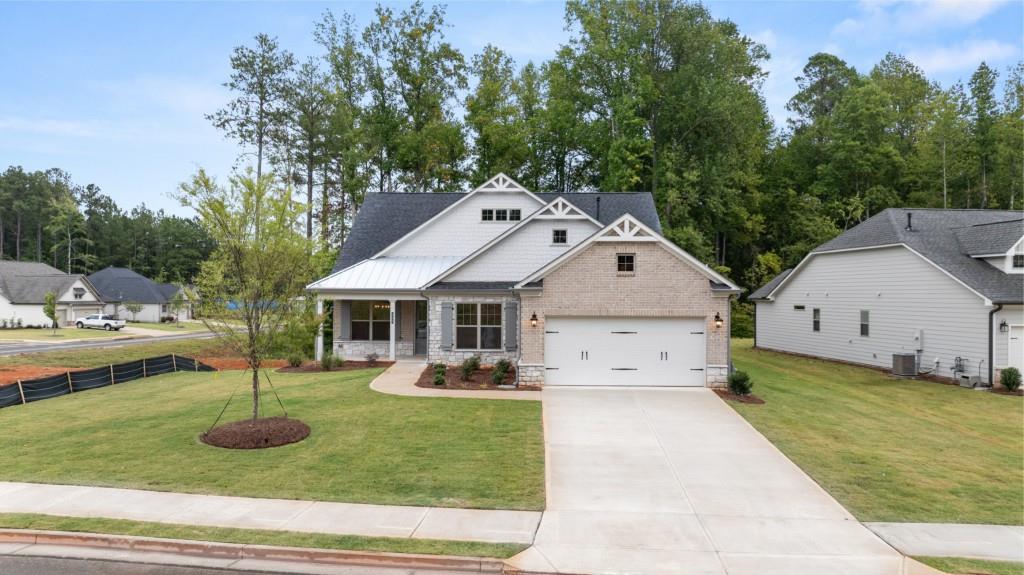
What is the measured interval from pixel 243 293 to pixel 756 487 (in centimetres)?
981

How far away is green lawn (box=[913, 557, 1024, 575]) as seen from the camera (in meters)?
5.90

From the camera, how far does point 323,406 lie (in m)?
13.1

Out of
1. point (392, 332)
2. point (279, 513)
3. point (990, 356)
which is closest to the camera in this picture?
point (279, 513)

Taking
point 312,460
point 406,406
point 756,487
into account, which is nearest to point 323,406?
point 406,406

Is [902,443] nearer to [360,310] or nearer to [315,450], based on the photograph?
[315,450]

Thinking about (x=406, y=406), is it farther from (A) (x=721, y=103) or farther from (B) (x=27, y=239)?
(B) (x=27, y=239)

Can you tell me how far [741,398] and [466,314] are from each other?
9595mm

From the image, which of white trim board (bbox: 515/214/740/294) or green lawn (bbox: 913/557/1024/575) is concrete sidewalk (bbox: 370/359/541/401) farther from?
green lawn (bbox: 913/557/1024/575)

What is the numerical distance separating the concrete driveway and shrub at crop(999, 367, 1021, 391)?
38.0ft

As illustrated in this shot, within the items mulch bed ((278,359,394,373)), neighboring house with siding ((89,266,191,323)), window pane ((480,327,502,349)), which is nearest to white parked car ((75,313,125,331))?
neighboring house with siding ((89,266,191,323))

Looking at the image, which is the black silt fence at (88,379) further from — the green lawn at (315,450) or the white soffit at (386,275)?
the white soffit at (386,275)

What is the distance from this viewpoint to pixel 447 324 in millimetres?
19234

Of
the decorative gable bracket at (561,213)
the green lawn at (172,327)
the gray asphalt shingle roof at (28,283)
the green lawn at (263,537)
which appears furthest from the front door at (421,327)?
the gray asphalt shingle roof at (28,283)

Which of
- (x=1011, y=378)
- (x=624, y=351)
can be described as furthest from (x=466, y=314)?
(x=1011, y=378)
